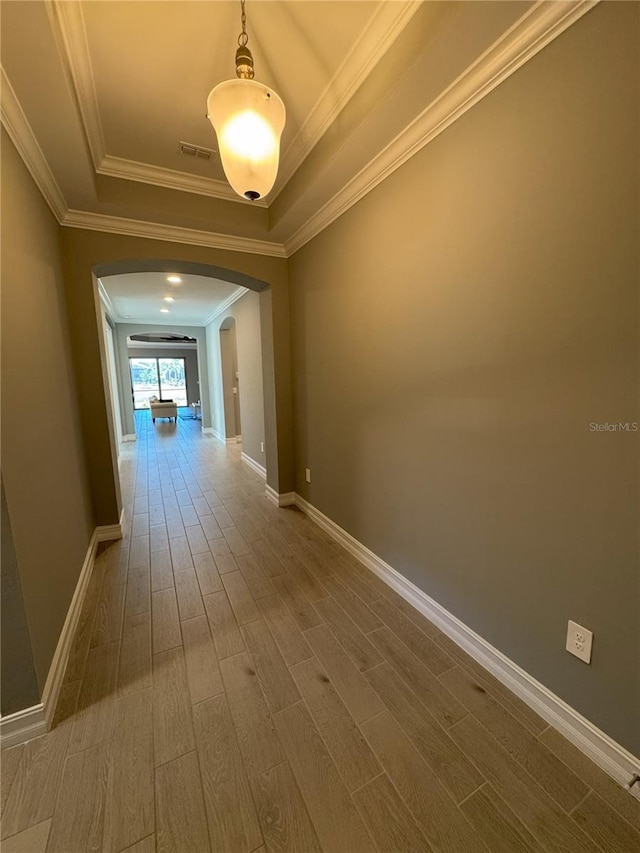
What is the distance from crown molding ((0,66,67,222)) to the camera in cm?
134

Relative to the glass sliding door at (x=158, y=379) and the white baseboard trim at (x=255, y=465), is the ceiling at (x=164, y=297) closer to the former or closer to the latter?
the white baseboard trim at (x=255, y=465)

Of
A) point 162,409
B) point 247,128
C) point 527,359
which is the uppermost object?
point 247,128

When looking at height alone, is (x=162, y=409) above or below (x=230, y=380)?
below

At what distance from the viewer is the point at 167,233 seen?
8.63 ft

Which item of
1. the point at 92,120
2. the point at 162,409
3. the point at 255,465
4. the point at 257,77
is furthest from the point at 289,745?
the point at 162,409

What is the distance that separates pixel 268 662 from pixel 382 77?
269cm

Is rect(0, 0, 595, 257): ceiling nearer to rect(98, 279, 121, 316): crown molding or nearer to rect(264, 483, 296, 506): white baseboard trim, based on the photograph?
rect(264, 483, 296, 506): white baseboard trim

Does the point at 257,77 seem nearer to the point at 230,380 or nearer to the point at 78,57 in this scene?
the point at 78,57

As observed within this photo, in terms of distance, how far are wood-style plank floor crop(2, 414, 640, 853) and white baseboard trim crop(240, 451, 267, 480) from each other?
2335mm

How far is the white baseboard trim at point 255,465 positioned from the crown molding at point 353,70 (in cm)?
323

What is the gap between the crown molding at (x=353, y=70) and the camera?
1303 millimetres

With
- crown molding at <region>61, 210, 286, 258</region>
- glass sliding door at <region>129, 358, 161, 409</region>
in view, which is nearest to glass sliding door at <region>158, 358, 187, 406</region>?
glass sliding door at <region>129, 358, 161, 409</region>

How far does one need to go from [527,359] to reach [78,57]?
226 centimetres

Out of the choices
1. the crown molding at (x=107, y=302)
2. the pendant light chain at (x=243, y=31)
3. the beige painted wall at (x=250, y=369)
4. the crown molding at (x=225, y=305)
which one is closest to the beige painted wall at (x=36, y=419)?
the pendant light chain at (x=243, y=31)
